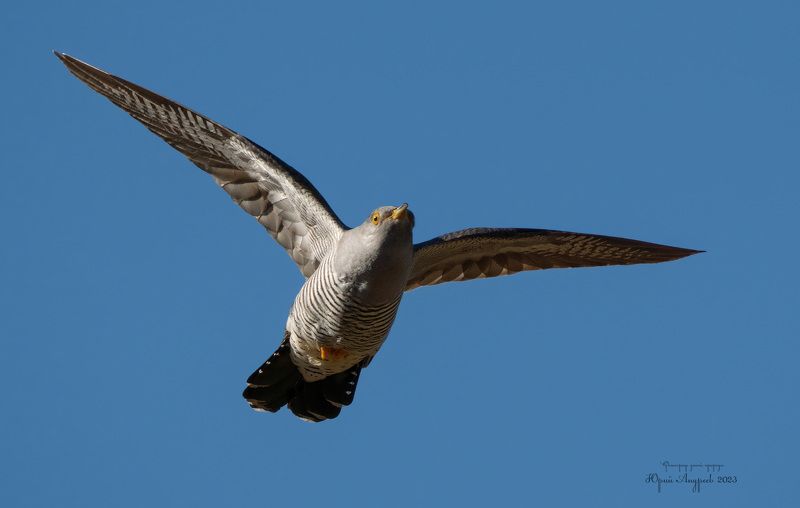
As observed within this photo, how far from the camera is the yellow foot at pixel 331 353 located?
11797 mm

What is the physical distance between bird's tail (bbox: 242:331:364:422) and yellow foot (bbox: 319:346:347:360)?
2.31 feet

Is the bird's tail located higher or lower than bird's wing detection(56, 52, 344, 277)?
lower

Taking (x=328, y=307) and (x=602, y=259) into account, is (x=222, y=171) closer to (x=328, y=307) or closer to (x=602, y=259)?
(x=328, y=307)

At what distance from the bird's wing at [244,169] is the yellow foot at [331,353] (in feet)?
3.58

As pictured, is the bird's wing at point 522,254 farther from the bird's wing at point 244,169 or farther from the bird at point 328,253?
the bird's wing at point 244,169

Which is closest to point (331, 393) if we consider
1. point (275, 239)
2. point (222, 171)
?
point (275, 239)

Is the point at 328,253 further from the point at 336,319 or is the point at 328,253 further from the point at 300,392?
the point at 300,392

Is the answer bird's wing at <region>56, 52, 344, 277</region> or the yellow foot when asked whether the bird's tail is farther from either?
bird's wing at <region>56, 52, 344, 277</region>

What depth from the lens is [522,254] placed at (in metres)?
13.0

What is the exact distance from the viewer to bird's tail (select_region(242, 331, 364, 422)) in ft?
41.2

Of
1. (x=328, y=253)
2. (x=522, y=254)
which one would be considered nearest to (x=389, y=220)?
(x=328, y=253)

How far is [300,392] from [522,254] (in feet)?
9.59

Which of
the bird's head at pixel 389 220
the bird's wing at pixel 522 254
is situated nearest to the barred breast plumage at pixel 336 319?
the bird's head at pixel 389 220

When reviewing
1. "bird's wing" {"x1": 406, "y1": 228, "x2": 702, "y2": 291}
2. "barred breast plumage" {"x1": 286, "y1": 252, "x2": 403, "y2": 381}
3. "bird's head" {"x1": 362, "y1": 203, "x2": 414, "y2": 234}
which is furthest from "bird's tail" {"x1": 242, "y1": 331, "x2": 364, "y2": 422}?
"bird's head" {"x1": 362, "y1": 203, "x2": 414, "y2": 234}
